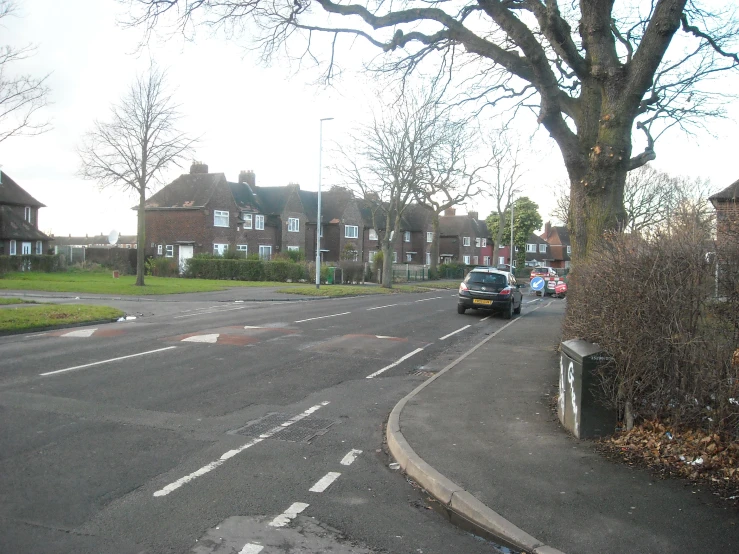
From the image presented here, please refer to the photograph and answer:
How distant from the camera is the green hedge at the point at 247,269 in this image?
4488cm

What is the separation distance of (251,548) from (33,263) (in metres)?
48.7

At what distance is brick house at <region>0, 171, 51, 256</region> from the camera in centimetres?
5075

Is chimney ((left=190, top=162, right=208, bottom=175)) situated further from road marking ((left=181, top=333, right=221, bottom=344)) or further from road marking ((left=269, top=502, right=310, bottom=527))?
road marking ((left=269, top=502, right=310, bottom=527))

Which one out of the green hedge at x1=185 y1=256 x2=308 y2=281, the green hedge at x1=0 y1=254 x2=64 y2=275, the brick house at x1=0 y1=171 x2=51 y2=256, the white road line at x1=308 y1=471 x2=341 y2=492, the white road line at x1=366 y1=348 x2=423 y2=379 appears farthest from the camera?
the brick house at x1=0 y1=171 x2=51 y2=256

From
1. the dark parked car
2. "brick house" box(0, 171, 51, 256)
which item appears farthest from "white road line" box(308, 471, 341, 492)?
"brick house" box(0, 171, 51, 256)

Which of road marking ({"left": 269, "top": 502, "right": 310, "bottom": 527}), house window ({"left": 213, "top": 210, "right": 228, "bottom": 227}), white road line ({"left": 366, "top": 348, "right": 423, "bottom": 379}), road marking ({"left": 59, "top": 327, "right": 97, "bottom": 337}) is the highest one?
house window ({"left": 213, "top": 210, "right": 228, "bottom": 227})

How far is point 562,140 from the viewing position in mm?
11039

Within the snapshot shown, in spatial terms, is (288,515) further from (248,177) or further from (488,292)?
(248,177)

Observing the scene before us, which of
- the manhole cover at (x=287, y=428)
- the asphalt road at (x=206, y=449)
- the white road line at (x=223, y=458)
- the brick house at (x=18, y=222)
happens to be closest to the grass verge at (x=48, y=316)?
the asphalt road at (x=206, y=449)

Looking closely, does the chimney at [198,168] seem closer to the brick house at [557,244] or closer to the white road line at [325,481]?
the white road line at [325,481]

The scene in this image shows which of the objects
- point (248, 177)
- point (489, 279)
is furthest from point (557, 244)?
point (489, 279)

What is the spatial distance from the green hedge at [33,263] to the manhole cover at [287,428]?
43.4m

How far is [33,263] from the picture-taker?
151ft

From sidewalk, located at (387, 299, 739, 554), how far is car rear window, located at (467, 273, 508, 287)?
559 inches
